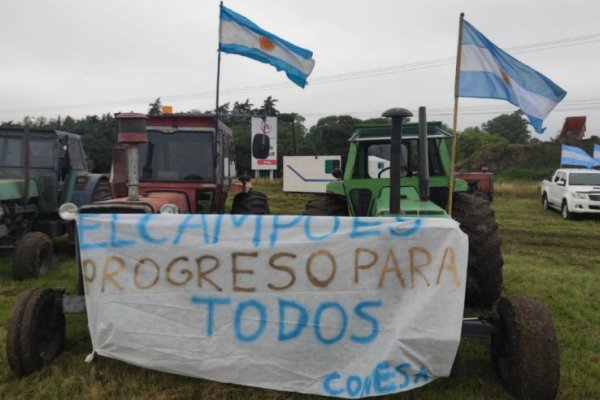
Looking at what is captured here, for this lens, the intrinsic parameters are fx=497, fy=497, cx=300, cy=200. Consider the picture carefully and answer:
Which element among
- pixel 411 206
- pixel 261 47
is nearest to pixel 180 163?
pixel 261 47

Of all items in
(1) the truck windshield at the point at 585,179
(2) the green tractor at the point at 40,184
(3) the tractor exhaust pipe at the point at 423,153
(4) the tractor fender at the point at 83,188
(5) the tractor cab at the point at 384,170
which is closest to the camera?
(3) the tractor exhaust pipe at the point at 423,153

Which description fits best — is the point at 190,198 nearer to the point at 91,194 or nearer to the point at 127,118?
the point at 127,118

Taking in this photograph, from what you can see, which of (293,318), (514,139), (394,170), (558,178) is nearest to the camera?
(293,318)

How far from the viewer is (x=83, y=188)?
832 cm

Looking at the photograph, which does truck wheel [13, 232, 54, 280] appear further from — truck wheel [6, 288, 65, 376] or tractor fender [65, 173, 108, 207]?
truck wheel [6, 288, 65, 376]

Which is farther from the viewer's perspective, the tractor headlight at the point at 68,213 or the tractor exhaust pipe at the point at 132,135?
the tractor exhaust pipe at the point at 132,135

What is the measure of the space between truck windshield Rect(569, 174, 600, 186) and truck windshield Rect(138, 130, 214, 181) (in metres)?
12.7

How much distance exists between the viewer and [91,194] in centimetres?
827

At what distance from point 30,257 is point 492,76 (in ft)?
19.1

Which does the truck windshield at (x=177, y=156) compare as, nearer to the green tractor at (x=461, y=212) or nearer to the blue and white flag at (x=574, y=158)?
the green tractor at (x=461, y=212)

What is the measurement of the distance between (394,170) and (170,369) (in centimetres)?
206

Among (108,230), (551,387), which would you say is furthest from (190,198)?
(551,387)

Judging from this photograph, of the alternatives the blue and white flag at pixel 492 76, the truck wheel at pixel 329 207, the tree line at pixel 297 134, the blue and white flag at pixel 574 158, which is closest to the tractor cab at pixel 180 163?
the truck wheel at pixel 329 207

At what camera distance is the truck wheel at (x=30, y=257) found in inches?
248
